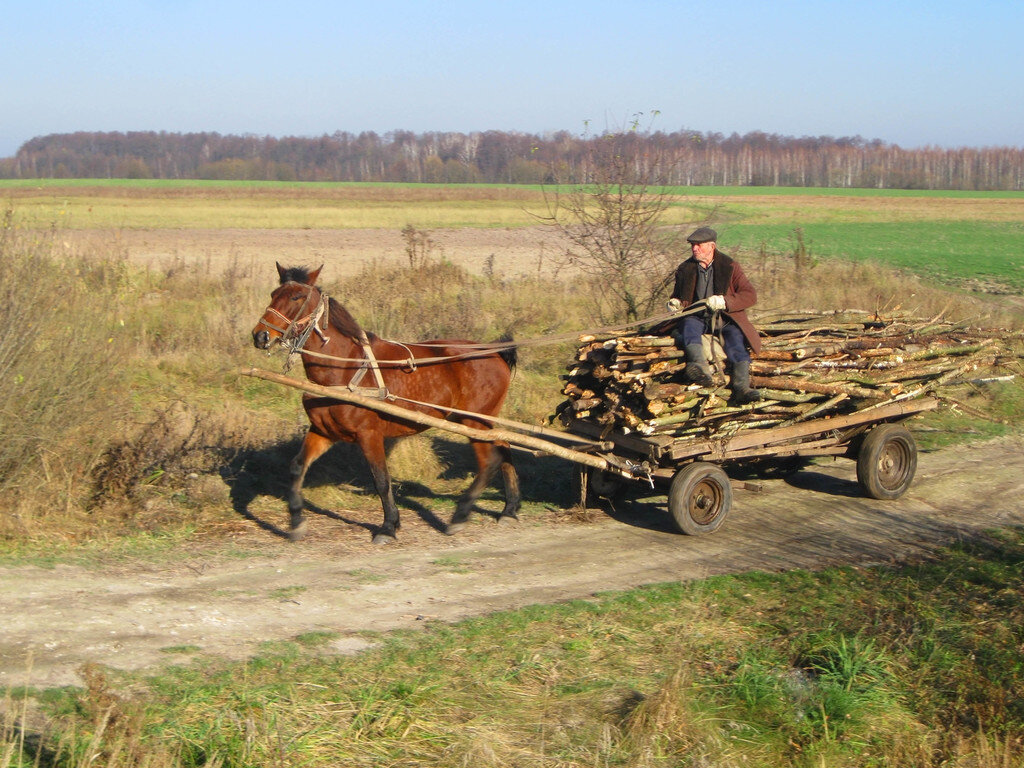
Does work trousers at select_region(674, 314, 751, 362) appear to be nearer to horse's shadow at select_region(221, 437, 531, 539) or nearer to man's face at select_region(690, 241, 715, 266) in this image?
man's face at select_region(690, 241, 715, 266)

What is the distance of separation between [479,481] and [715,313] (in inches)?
105

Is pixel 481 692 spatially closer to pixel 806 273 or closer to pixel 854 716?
pixel 854 716

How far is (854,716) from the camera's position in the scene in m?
5.33

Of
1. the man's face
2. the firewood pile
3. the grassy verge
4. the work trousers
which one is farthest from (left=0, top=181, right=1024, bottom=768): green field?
the man's face

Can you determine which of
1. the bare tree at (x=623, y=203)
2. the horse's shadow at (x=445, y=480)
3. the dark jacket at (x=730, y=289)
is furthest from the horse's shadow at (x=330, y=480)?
the bare tree at (x=623, y=203)

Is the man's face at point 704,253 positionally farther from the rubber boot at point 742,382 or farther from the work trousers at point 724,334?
the rubber boot at point 742,382

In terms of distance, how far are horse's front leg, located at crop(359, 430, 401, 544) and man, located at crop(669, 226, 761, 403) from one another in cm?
276

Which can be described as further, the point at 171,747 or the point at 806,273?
the point at 806,273

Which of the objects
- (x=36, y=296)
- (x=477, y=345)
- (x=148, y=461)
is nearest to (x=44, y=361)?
(x=36, y=296)

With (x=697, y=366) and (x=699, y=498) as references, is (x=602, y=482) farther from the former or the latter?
(x=697, y=366)

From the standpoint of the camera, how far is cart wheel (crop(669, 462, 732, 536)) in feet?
27.4

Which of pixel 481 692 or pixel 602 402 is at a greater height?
pixel 602 402

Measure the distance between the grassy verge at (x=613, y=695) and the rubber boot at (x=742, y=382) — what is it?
2.08 meters

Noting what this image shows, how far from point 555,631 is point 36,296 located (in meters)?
5.42
